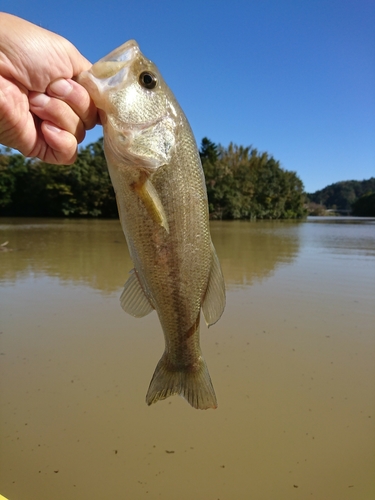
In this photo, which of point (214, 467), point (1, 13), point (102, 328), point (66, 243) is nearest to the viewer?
point (1, 13)

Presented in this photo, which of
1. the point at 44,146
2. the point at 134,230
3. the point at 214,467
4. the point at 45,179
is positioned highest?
the point at 45,179

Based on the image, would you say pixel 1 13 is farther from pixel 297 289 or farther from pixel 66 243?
pixel 66 243

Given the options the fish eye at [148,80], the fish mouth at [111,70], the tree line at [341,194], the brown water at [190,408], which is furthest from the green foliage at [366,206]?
the fish mouth at [111,70]

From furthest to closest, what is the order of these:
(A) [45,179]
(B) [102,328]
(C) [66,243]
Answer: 1. (A) [45,179]
2. (C) [66,243]
3. (B) [102,328]

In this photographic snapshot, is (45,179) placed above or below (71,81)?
above

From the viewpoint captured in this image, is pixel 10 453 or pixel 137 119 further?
pixel 10 453

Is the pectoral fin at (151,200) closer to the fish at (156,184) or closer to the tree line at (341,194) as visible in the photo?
the fish at (156,184)

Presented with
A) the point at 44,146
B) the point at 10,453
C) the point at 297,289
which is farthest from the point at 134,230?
the point at 297,289
